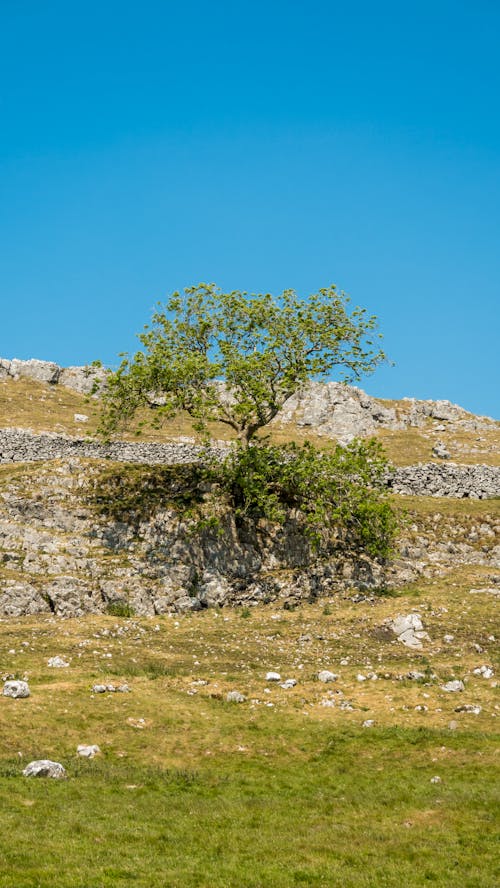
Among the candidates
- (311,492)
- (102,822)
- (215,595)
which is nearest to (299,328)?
(311,492)

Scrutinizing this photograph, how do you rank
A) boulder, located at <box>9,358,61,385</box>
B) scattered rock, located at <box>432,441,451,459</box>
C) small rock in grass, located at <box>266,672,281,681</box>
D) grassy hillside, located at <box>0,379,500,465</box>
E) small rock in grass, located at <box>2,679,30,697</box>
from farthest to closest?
boulder, located at <box>9,358,61,385</box>, scattered rock, located at <box>432,441,451,459</box>, grassy hillside, located at <box>0,379,500,465</box>, small rock in grass, located at <box>266,672,281,681</box>, small rock in grass, located at <box>2,679,30,697</box>

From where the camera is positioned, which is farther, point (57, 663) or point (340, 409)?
point (340, 409)

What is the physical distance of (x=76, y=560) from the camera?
45469 millimetres

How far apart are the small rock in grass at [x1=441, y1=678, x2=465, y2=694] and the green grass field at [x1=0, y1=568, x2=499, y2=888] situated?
0.33 meters

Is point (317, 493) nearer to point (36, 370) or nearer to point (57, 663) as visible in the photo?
point (57, 663)

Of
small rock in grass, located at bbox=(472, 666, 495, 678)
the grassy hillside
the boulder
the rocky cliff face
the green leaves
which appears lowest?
small rock in grass, located at bbox=(472, 666, 495, 678)

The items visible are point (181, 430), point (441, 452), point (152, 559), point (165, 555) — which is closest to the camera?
point (152, 559)

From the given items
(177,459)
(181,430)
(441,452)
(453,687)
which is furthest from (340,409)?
(453,687)

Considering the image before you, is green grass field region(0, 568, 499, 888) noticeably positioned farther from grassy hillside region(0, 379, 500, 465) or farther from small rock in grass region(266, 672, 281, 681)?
grassy hillside region(0, 379, 500, 465)

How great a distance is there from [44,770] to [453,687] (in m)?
16.6

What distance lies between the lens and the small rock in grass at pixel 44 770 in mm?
22031

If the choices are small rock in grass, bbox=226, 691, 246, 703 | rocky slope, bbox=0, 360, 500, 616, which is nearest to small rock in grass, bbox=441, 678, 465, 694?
small rock in grass, bbox=226, 691, 246, 703

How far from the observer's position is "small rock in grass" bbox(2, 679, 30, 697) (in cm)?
2797

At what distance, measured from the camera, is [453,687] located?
31031 millimetres
